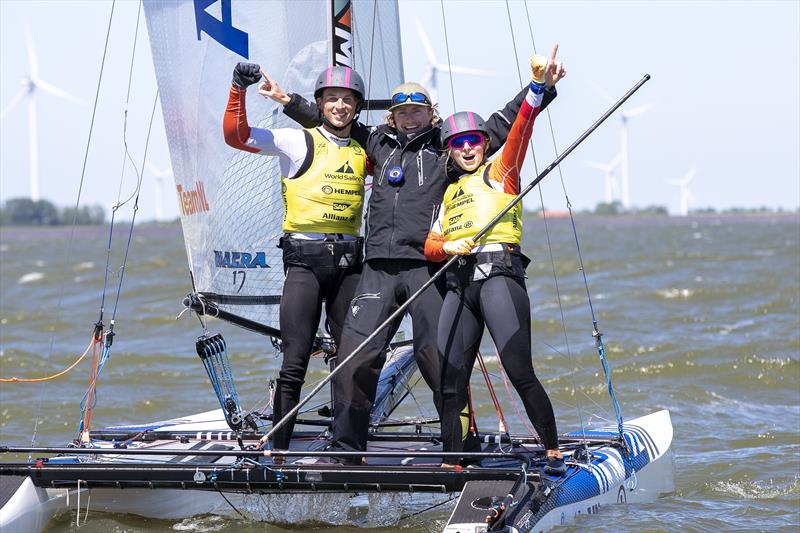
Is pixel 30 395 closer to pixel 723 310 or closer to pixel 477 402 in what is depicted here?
pixel 477 402

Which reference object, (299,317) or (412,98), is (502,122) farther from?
(299,317)

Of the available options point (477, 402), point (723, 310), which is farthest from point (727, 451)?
point (723, 310)

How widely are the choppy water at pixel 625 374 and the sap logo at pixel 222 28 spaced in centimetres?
247

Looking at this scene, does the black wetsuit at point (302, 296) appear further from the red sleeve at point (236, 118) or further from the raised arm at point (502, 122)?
the raised arm at point (502, 122)

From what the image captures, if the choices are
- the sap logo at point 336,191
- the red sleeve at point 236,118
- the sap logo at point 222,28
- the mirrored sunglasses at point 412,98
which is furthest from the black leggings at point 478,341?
the sap logo at point 222,28

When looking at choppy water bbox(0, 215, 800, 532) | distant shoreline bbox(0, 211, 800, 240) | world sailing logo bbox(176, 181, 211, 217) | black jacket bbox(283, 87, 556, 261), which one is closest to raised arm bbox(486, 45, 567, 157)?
black jacket bbox(283, 87, 556, 261)

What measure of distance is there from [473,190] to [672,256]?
25177 mm

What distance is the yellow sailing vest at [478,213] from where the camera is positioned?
4.65 metres

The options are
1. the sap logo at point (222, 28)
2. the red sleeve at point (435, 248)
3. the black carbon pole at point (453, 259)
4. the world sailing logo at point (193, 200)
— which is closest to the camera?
the black carbon pole at point (453, 259)

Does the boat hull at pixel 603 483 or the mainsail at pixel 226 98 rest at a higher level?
the mainsail at pixel 226 98

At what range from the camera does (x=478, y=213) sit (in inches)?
183

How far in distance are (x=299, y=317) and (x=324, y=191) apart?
0.55 meters

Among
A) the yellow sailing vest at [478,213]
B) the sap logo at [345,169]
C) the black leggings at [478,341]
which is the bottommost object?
the black leggings at [478,341]

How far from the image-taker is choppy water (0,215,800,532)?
5.86 m
